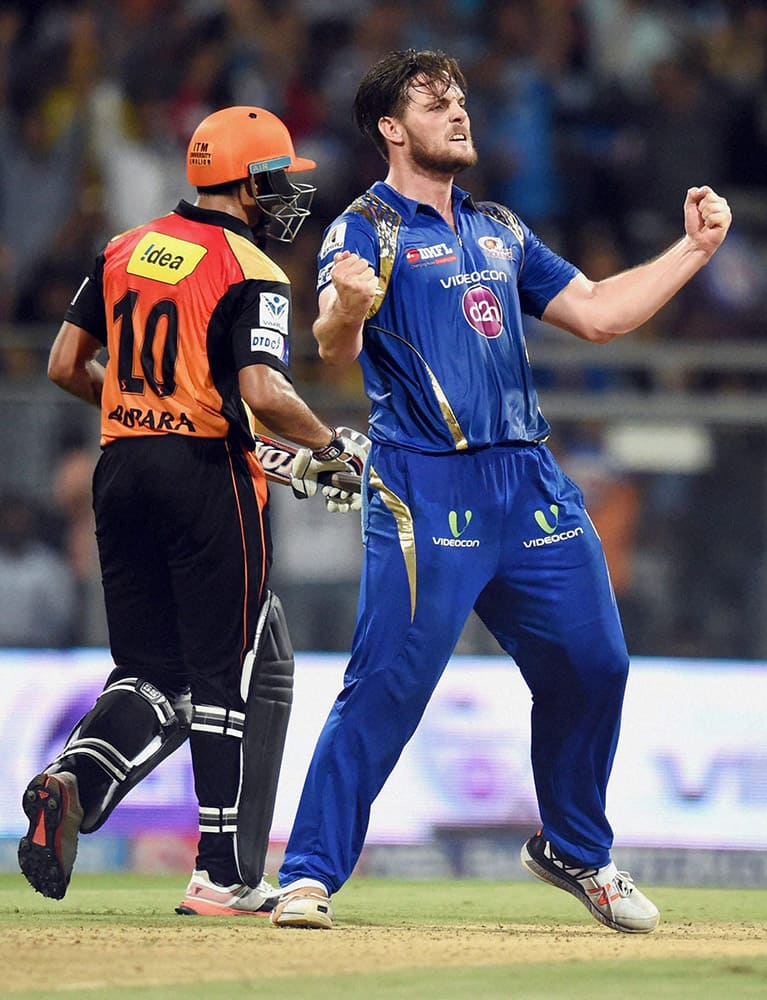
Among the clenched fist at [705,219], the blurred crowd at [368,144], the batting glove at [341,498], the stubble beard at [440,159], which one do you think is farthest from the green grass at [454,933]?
the blurred crowd at [368,144]

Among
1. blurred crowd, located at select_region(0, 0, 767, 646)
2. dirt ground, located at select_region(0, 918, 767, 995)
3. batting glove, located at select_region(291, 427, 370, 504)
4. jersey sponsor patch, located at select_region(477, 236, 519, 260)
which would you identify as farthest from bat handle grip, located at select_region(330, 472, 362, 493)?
blurred crowd, located at select_region(0, 0, 767, 646)

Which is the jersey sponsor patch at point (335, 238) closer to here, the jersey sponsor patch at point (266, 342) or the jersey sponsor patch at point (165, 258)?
the jersey sponsor patch at point (266, 342)

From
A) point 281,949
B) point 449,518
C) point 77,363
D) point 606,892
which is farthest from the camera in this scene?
point 77,363

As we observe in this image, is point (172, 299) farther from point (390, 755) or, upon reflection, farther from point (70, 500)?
point (70, 500)

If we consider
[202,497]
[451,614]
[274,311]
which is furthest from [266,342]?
[451,614]

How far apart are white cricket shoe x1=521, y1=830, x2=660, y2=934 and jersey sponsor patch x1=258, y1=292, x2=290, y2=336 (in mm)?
1742

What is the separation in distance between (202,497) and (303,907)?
1.24 meters

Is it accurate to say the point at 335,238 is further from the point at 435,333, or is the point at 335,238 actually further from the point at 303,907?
the point at 303,907

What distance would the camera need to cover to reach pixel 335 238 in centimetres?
517

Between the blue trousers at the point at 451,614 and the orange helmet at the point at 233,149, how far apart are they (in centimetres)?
103

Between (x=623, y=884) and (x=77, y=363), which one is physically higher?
(x=77, y=363)

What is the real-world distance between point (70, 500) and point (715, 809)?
346 centimetres

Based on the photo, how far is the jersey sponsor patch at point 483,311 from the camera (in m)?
5.22

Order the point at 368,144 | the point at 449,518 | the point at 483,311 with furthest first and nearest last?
the point at 368,144
the point at 483,311
the point at 449,518
